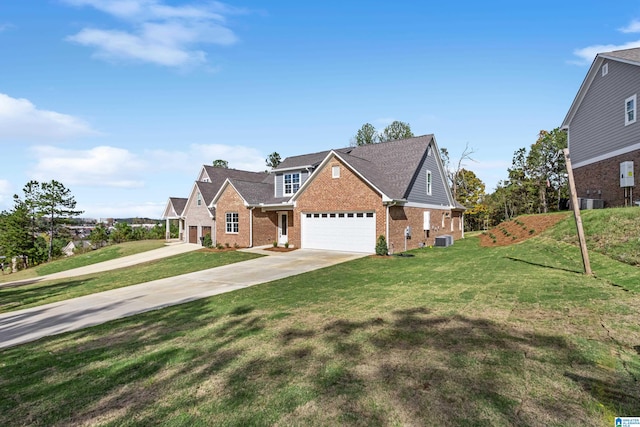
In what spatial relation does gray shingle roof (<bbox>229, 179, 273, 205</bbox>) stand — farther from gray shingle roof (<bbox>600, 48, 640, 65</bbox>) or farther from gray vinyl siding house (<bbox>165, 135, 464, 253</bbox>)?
gray shingle roof (<bbox>600, 48, 640, 65</bbox>)

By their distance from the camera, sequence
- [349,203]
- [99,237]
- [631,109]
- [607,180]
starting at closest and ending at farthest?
[631,109] < [607,180] < [349,203] < [99,237]

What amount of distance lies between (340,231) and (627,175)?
1489cm

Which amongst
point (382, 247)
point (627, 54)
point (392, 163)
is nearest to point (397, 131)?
point (392, 163)

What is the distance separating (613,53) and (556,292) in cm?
1781

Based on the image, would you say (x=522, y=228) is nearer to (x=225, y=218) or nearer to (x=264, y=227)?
(x=264, y=227)

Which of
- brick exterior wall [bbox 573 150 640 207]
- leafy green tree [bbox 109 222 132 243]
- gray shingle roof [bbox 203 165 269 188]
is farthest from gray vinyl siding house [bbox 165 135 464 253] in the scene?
leafy green tree [bbox 109 222 132 243]

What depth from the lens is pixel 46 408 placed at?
3787mm

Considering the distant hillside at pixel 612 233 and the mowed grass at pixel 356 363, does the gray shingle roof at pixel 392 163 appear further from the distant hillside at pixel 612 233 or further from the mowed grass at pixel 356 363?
the mowed grass at pixel 356 363

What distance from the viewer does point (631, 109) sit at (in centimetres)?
1634

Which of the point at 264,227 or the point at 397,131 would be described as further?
the point at 397,131

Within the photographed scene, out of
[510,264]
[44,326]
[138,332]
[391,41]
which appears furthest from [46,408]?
[391,41]

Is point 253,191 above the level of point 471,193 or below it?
below

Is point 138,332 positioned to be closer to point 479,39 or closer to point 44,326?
point 44,326

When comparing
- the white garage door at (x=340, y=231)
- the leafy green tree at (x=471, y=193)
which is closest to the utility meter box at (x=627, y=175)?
the white garage door at (x=340, y=231)
